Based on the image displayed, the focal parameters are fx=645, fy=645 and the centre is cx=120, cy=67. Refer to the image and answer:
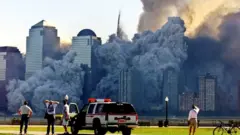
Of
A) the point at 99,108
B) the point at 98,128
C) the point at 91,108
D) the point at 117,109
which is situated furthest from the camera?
the point at 91,108

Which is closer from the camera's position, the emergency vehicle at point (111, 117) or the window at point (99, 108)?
the emergency vehicle at point (111, 117)

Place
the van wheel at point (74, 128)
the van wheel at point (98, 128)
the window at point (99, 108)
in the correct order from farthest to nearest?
1. the van wheel at point (74, 128)
2. the window at point (99, 108)
3. the van wheel at point (98, 128)

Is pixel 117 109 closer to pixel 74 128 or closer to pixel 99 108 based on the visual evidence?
pixel 99 108

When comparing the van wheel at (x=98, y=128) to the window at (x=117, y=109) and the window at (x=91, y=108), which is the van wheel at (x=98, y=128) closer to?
the window at (x=91, y=108)

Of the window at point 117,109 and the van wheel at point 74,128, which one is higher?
the window at point 117,109

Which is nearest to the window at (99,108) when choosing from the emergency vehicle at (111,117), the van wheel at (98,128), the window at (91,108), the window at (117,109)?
the emergency vehicle at (111,117)

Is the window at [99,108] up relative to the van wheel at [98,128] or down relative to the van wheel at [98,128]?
up

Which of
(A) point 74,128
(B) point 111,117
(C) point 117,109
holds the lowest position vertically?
(A) point 74,128

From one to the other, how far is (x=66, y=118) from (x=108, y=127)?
3481 mm

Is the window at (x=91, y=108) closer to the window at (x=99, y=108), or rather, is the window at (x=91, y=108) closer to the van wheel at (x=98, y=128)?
the window at (x=99, y=108)

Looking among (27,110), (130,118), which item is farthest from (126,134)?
(27,110)

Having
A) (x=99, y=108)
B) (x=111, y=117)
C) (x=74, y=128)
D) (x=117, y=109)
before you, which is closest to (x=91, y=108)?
(x=99, y=108)

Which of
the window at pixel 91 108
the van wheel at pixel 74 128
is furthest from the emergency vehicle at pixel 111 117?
the van wheel at pixel 74 128

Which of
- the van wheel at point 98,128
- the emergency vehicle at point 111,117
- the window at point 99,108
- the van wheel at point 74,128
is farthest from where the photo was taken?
the van wheel at point 74,128
